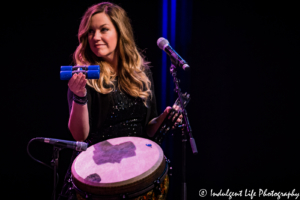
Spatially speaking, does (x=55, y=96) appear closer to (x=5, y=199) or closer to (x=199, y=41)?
(x=5, y=199)

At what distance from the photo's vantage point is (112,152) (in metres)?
1.41

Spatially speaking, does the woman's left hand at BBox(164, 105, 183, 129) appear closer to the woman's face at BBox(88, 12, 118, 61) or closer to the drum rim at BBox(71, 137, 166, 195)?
the drum rim at BBox(71, 137, 166, 195)

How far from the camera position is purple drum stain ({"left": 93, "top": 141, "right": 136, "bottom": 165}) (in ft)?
4.36

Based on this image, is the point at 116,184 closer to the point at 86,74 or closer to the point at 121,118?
the point at 86,74

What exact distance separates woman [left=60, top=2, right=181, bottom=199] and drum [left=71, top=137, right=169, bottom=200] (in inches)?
11.3

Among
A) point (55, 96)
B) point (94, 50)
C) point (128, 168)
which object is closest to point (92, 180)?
point (128, 168)

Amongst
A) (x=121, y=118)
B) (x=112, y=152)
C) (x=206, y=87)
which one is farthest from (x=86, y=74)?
(x=206, y=87)

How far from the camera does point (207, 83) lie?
8.09 feet

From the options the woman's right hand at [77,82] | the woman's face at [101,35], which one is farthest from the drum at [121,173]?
the woman's face at [101,35]

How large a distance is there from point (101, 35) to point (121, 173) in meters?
1.06

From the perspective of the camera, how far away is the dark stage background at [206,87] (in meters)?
2.11
